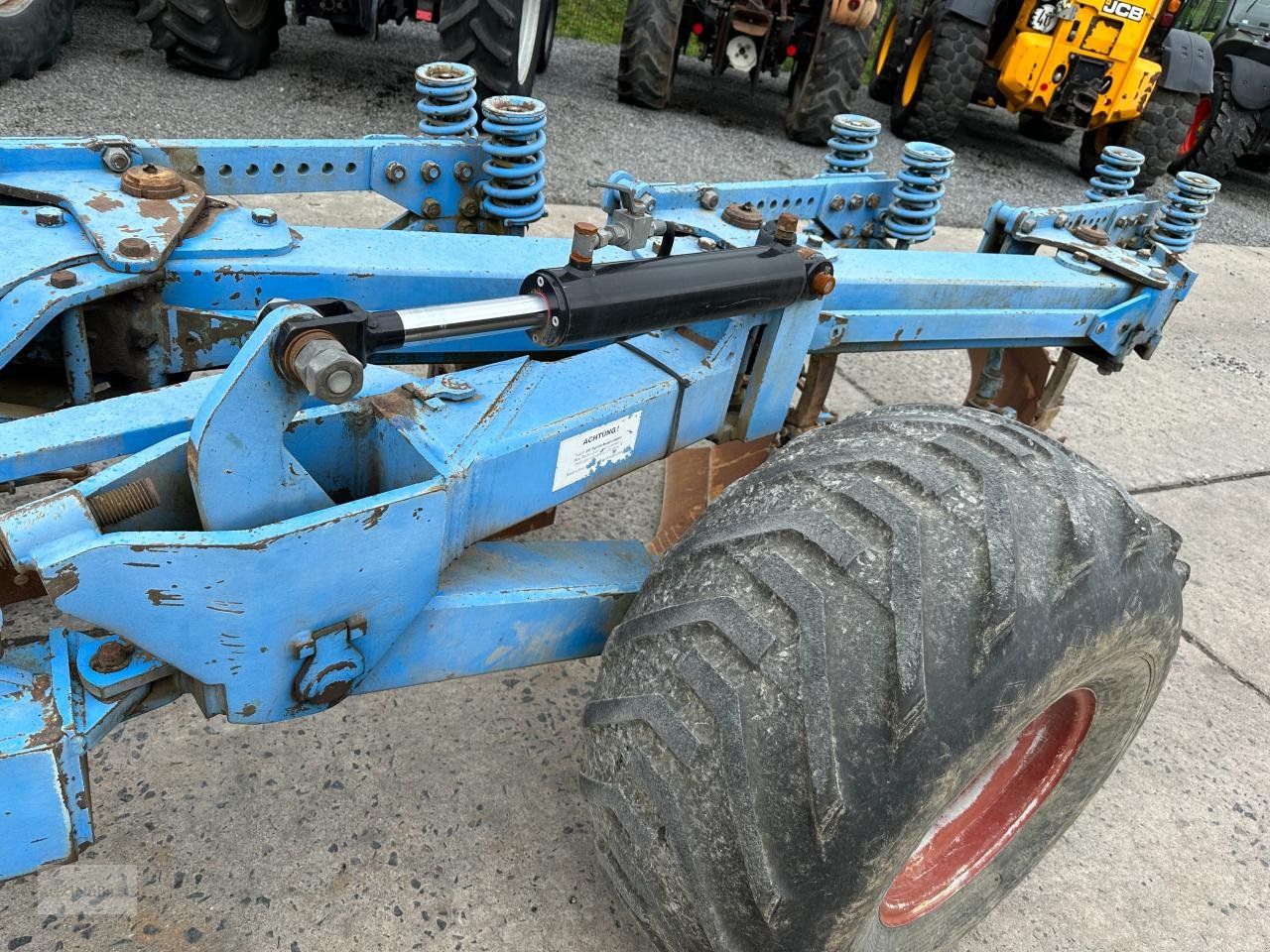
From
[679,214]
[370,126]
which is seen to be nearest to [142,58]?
[370,126]

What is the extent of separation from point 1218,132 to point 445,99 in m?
8.81

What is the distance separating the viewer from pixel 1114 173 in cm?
364

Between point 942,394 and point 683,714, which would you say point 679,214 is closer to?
point 683,714

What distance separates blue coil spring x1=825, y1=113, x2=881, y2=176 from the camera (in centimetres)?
325

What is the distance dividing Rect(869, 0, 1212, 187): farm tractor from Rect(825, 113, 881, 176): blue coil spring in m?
4.88

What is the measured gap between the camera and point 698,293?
62.8 inches

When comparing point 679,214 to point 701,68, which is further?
point 701,68

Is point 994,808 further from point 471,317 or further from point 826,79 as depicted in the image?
point 826,79

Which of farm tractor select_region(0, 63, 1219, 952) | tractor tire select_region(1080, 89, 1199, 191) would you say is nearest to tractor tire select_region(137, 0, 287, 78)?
farm tractor select_region(0, 63, 1219, 952)

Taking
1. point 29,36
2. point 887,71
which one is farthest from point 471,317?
point 887,71

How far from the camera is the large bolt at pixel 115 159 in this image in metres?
1.86

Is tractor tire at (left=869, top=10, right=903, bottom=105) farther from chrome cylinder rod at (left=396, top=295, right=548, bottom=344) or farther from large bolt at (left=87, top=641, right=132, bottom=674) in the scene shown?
large bolt at (left=87, top=641, right=132, bottom=674)

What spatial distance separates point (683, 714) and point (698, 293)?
0.65 meters

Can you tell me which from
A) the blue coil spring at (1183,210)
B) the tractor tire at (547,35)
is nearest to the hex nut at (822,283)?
the blue coil spring at (1183,210)
